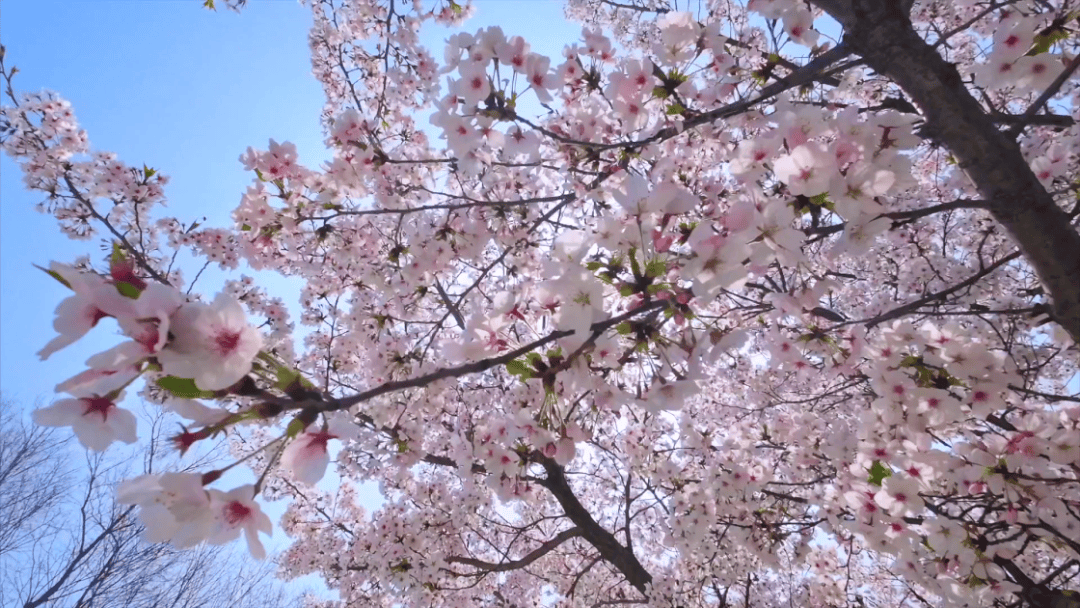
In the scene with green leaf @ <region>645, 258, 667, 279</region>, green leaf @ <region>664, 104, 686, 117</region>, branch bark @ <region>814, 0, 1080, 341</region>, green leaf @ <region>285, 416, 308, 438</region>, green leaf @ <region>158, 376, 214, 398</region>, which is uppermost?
green leaf @ <region>664, 104, 686, 117</region>

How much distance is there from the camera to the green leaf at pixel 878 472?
9.55 feet

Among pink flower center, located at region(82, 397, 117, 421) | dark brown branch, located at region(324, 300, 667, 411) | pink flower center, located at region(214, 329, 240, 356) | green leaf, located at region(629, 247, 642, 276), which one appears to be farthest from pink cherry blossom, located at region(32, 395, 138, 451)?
green leaf, located at region(629, 247, 642, 276)

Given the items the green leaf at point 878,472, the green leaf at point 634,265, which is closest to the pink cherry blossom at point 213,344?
the green leaf at point 634,265

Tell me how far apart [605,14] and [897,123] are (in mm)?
7339

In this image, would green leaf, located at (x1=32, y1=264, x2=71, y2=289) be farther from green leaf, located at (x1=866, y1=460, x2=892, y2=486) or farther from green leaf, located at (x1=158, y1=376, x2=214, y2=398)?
green leaf, located at (x1=866, y1=460, x2=892, y2=486)

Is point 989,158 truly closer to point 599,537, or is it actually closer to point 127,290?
point 127,290

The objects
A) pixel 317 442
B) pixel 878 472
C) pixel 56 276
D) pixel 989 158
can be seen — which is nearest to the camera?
pixel 56 276

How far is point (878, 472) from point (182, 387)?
337 centimetres

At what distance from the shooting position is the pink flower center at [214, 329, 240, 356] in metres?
1.12

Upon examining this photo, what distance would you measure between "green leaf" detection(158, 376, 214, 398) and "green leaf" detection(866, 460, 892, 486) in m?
3.30

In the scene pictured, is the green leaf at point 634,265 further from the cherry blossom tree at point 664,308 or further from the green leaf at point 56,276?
the green leaf at point 56,276

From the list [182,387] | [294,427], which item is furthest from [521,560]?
[182,387]

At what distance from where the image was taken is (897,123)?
175 cm

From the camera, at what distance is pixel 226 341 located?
3.71 ft
